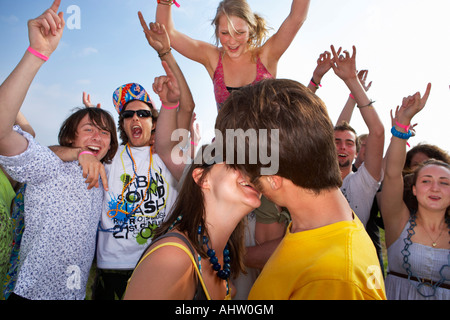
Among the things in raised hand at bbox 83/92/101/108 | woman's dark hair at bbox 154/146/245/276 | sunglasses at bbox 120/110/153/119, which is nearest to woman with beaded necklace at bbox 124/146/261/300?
woman's dark hair at bbox 154/146/245/276

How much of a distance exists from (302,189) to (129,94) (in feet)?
8.53

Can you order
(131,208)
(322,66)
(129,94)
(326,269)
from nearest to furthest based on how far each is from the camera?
1. (326,269)
2. (131,208)
3. (129,94)
4. (322,66)

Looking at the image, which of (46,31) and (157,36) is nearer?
(46,31)

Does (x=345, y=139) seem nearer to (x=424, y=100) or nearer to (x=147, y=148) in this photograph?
(x=424, y=100)

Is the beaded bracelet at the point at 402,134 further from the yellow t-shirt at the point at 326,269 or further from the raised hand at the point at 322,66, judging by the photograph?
the yellow t-shirt at the point at 326,269

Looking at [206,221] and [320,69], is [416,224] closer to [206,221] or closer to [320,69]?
[320,69]

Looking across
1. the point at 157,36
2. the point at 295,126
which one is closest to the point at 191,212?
the point at 295,126

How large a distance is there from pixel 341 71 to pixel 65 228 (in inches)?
114

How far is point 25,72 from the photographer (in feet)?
6.01

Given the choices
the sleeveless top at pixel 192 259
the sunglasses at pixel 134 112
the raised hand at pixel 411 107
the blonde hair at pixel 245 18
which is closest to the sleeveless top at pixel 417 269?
the raised hand at pixel 411 107

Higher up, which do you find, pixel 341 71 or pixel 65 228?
pixel 341 71

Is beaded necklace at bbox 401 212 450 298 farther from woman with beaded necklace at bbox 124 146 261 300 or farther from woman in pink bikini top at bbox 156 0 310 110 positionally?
woman in pink bikini top at bbox 156 0 310 110
